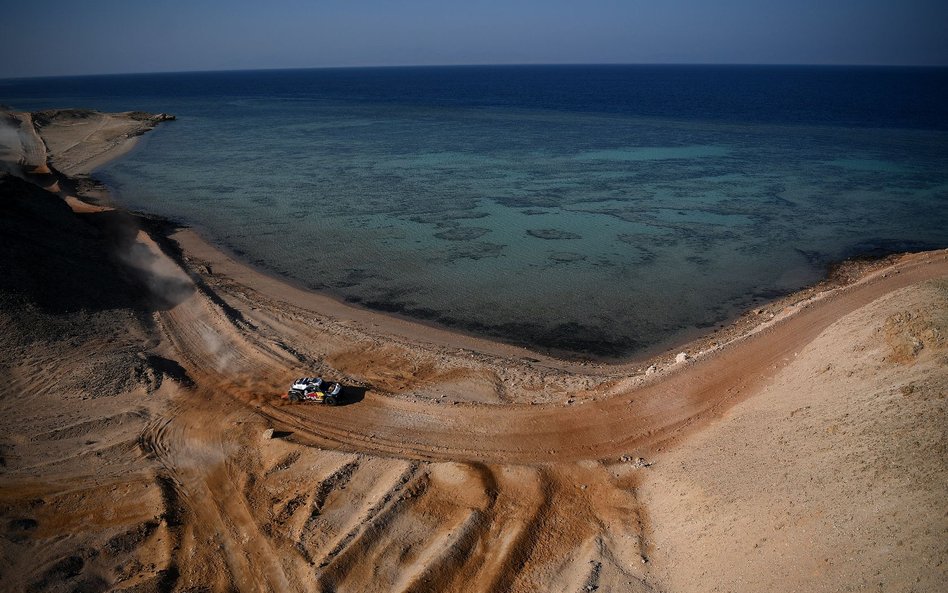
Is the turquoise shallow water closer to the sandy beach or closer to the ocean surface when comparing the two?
the ocean surface

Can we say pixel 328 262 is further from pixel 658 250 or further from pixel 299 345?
pixel 658 250

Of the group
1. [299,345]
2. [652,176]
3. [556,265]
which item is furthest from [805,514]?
[652,176]

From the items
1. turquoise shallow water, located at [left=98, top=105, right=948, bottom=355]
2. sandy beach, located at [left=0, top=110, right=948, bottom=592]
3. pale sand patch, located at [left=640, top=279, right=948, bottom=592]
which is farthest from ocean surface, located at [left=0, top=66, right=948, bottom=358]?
pale sand patch, located at [left=640, top=279, right=948, bottom=592]

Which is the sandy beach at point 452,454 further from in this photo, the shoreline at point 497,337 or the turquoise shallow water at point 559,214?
the turquoise shallow water at point 559,214

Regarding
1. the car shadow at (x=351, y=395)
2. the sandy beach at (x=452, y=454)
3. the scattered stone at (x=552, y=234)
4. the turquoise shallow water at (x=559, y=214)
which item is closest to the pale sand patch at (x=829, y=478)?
the sandy beach at (x=452, y=454)

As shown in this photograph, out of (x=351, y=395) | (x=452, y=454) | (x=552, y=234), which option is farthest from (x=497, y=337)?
(x=552, y=234)
